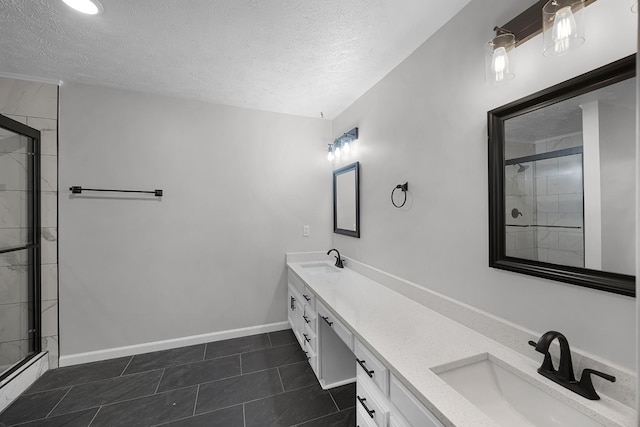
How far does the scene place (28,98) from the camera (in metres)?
2.15

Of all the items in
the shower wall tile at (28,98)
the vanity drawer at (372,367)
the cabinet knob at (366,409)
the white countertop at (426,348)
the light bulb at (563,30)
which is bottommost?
the cabinet knob at (366,409)

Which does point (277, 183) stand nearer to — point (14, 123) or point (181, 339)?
point (181, 339)

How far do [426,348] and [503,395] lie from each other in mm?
321

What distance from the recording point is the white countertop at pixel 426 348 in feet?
2.62

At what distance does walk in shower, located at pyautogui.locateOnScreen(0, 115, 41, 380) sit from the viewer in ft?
6.34

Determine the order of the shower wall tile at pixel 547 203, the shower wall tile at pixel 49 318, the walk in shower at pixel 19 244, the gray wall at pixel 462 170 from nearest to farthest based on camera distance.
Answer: the gray wall at pixel 462 170, the shower wall tile at pixel 547 203, the walk in shower at pixel 19 244, the shower wall tile at pixel 49 318

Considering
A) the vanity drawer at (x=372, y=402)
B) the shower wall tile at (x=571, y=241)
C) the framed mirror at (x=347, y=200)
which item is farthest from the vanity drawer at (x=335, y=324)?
the shower wall tile at (x=571, y=241)

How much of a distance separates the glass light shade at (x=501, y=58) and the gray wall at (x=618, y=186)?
37 cm

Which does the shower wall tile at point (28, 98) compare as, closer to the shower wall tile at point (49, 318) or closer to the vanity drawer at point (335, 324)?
the shower wall tile at point (49, 318)

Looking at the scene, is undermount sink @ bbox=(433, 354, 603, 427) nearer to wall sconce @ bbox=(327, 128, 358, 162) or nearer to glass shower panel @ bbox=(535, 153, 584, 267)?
glass shower panel @ bbox=(535, 153, 584, 267)

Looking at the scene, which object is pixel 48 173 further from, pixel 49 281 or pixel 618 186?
pixel 618 186

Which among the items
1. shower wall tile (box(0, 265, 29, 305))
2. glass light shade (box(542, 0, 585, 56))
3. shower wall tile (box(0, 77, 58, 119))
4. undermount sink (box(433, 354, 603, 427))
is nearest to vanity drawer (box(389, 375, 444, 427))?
undermount sink (box(433, 354, 603, 427))

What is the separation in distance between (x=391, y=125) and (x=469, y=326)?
147 cm

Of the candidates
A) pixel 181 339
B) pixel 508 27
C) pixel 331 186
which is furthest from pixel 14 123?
pixel 508 27
